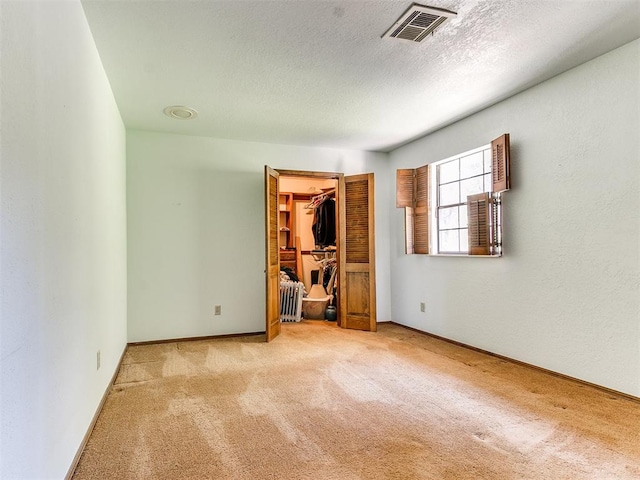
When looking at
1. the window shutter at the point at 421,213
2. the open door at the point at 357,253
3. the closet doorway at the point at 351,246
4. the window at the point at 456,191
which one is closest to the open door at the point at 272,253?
the closet doorway at the point at 351,246

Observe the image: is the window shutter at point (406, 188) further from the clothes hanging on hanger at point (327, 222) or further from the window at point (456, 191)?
the clothes hanging on hanger at point (327, 222)

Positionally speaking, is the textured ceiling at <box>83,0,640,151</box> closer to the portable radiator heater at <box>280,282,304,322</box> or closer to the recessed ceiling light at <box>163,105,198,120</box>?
the recessed ceiling light at <box>163,105,198,120</box>

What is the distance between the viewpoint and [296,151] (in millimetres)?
4910

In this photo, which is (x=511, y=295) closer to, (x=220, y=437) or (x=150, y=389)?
(x=220, y=437)

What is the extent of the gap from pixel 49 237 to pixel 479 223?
3326 millimetres

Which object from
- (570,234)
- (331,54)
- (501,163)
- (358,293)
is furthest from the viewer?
(358,293)

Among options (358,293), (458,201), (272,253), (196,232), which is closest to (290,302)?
(358,293)

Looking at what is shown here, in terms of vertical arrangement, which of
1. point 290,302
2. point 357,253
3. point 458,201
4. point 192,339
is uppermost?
point 458,201

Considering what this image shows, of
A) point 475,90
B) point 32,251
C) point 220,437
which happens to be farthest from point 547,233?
point 32,251

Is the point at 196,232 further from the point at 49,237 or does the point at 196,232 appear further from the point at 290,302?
the point at 49,237

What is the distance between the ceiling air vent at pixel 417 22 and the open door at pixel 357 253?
2497 mm

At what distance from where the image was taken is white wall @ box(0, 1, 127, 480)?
3.73 ft

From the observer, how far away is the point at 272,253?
4.42 meters

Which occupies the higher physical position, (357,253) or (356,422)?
(357,253)
